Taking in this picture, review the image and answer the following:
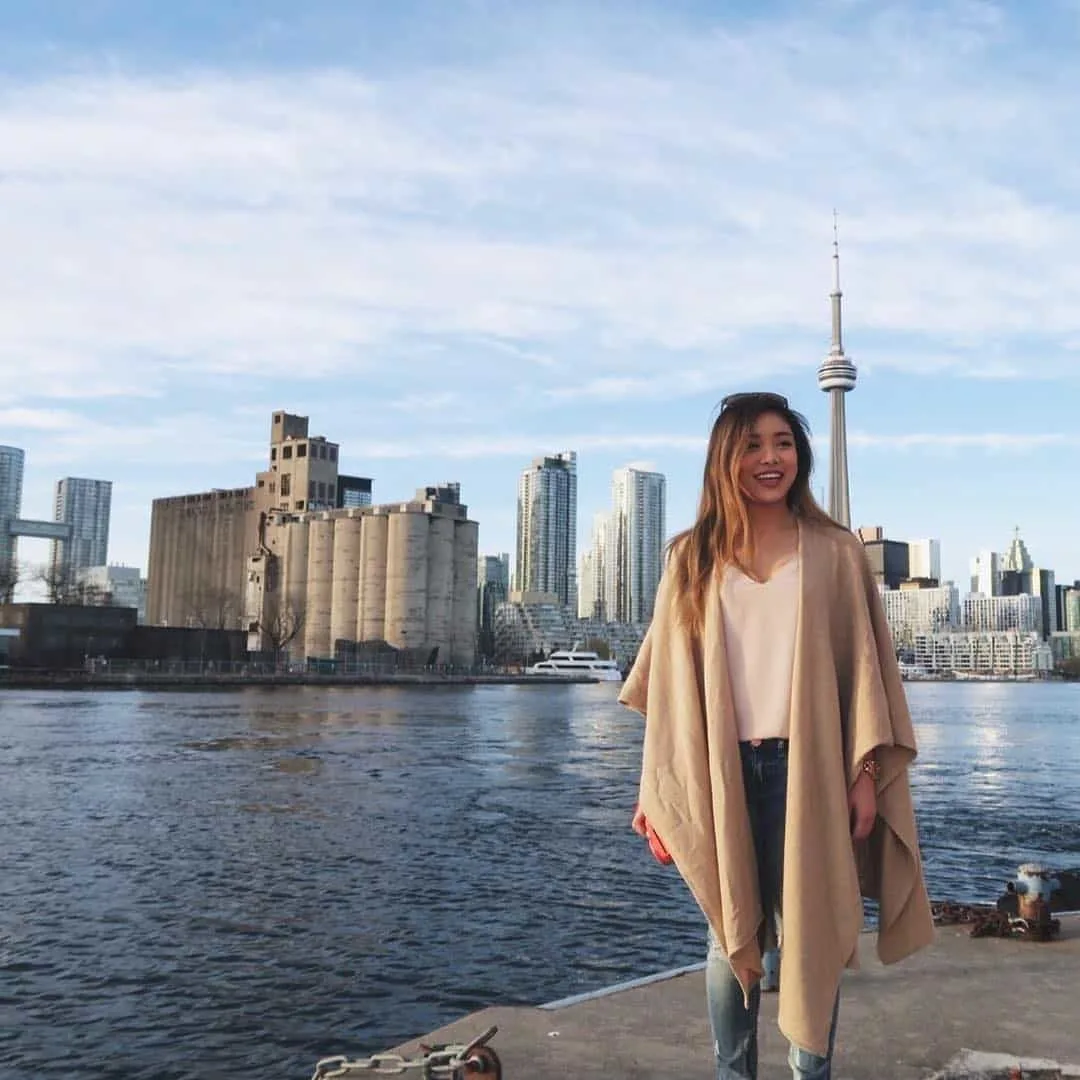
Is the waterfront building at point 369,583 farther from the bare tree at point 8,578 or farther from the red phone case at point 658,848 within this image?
the red phone case at point 658,848

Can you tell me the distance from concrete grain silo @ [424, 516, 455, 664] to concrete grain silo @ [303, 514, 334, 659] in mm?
14425

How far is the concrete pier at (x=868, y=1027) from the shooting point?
14.4 ft

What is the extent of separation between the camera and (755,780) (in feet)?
11.1

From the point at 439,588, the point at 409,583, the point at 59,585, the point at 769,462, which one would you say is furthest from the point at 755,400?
the point at 439,588

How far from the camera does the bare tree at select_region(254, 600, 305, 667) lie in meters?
124

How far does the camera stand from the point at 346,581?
407 feet

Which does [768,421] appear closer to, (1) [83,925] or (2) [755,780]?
(2) [755,780]

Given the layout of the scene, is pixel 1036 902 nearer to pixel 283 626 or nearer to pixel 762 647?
pixel 762 647

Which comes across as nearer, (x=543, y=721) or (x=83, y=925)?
(x=83, y=925)

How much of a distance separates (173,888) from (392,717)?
1437 inches

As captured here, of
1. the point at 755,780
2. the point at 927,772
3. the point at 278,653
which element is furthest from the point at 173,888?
the point at 278,653

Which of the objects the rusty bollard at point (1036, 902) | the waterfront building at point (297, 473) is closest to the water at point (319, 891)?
the rusty bollard at point (1036, 902)

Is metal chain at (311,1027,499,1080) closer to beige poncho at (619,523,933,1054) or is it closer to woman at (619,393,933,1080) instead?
woman at (619,393,933,1080)

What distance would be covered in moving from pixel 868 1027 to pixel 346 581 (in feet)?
398
